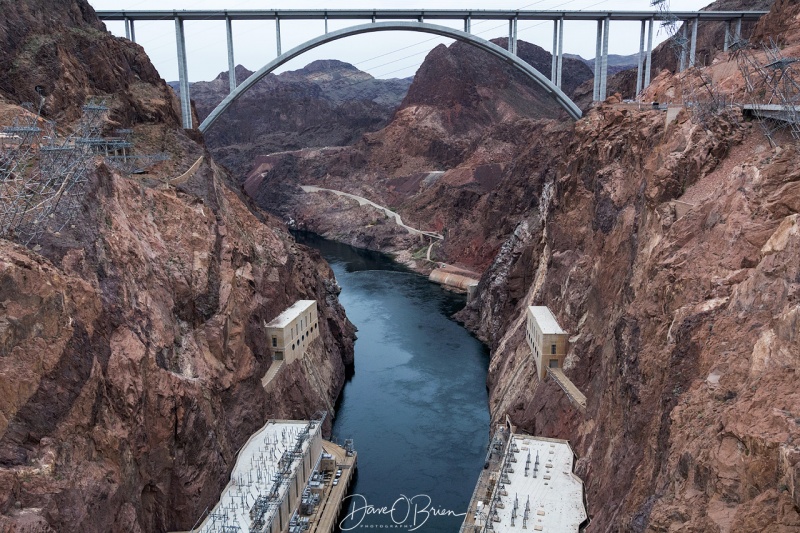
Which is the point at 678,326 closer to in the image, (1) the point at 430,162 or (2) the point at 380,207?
(2) the point at 380,207

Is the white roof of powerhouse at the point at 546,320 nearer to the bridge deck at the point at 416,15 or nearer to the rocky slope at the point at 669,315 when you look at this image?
the rocky slope at the point at 669,315

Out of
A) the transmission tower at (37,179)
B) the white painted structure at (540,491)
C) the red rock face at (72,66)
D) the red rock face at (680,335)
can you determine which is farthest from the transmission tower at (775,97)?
the red rock face at (72,66)

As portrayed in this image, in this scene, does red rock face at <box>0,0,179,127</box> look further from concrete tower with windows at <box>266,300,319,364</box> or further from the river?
the river

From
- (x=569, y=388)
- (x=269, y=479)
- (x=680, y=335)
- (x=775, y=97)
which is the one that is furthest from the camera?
(x=569, y=388)

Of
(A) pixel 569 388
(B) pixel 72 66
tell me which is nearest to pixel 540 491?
(A) pixel 569 388

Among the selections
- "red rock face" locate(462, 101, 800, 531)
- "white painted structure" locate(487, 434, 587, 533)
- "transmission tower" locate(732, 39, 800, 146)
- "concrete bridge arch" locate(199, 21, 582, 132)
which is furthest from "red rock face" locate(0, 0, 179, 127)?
"transmission tower" locate(732, 39, 800, 146)

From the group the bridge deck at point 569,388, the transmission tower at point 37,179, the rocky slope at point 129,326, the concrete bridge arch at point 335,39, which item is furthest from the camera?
the concrete bridge arch at point 335,39
